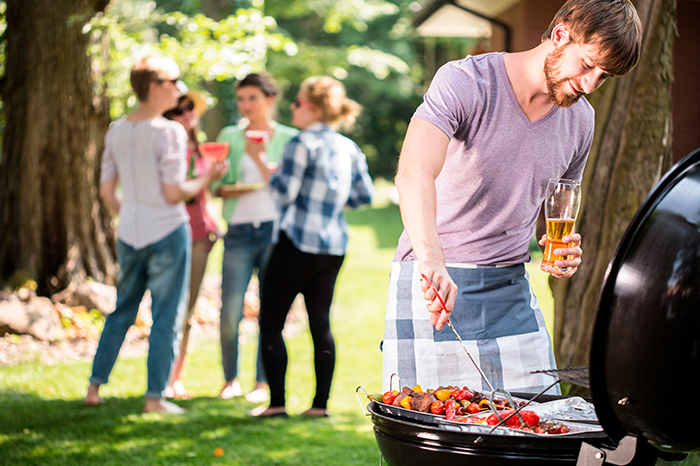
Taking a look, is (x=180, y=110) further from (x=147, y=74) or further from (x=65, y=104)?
(x=65, y=104)

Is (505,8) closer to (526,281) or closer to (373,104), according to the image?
(526,281)

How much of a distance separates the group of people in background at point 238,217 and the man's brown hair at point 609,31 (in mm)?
2875

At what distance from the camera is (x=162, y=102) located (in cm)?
467

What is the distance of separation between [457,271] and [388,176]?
29.3 metres

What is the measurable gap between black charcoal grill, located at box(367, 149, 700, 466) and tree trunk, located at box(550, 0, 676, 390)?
238 centimetres

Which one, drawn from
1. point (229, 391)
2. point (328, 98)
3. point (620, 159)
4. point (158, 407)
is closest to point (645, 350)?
point (620, 159)

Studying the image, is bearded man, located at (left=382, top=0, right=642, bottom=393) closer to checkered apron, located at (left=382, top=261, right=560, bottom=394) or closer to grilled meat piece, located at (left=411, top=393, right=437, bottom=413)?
checkered apron, located at (left=382, top=261, right=560, bottom=394)

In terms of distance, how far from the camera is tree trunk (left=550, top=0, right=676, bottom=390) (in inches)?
149

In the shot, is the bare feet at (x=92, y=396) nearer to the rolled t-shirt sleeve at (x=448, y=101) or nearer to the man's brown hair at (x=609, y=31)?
the rolled t-shirt sleeve at (x=448, y=101)

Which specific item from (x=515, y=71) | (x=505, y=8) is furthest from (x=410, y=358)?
(x=505, y=8)

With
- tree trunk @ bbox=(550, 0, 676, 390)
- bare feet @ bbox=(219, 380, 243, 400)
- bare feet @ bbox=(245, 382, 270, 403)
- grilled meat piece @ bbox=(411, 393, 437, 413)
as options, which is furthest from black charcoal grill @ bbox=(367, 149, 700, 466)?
bare feet @ bbox=(219, 380, 243, 400)

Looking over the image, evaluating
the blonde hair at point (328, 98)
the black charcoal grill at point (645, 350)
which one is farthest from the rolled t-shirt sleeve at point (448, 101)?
the blonde hair at point (328, 98)

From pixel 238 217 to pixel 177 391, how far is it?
1.37 metres

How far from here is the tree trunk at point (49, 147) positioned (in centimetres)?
759
